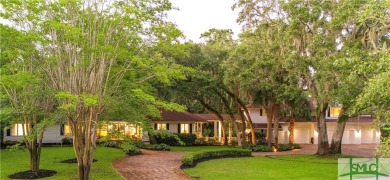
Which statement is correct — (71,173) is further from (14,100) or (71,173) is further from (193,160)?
(193,160)

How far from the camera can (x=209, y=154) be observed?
28234mm

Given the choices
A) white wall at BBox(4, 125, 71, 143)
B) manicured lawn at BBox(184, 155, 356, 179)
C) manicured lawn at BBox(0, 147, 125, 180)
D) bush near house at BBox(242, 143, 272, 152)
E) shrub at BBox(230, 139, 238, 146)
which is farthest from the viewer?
shrub at BBox(230, 139, 238, 146)

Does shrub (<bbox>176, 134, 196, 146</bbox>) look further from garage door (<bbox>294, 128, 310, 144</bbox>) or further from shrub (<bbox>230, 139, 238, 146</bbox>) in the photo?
garage door (<bbox>294, 128, 310, 144</bbox>)

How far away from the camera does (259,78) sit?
31.6 m

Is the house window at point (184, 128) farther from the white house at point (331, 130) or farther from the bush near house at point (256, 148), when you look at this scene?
the bush near house at point (256, 148)

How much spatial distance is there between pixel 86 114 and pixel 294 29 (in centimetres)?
1574

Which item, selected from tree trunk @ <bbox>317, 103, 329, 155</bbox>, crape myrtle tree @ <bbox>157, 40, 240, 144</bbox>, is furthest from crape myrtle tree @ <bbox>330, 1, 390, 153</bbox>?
crape myrtle tree @ <bbox>157, 40, 240, 144</bbox>

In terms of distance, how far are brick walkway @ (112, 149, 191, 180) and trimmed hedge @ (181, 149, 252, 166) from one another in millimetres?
697

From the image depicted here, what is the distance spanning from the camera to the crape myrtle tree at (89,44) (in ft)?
50.5

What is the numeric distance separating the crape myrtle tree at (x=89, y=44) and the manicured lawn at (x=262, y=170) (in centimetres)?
647

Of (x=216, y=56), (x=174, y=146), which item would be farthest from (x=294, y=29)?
(x=174, y=146)

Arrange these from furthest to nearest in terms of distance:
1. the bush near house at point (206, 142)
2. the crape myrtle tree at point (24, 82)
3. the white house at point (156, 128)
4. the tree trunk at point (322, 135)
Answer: the bush near house at point (206, 142)
the white house at point (156, 128)
the tree trunk at point (322, 135)
the crape myrtle tree at point (24, 82)

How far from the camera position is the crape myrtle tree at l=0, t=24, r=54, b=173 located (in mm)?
15141
